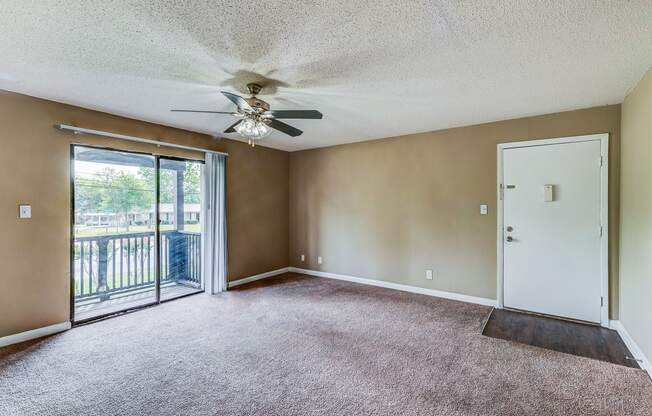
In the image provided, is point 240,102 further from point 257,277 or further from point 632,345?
point 632,345

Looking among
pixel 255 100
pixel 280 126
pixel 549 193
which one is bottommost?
pixel 549 193

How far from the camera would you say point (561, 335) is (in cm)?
321

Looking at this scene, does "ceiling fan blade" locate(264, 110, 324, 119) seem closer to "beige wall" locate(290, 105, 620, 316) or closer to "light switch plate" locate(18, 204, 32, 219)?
"beige wall" locate(290, 105, 620, 316)

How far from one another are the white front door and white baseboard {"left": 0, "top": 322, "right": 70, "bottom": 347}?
5281 mm

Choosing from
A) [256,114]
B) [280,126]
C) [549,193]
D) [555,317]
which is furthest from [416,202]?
[256,114]

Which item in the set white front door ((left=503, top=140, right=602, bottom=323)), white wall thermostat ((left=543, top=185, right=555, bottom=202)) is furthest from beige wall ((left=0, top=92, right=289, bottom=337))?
white wall thermostat ((left=543, top=185, right=555, bottom=202))

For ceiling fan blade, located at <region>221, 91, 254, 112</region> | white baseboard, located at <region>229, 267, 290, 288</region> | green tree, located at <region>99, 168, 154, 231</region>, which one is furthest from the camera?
white baseboard, located at <region>229, 267, 290, 288</region>

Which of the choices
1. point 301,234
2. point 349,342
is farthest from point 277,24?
point 301,234

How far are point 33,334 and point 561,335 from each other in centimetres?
548

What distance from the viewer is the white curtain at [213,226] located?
469 cm

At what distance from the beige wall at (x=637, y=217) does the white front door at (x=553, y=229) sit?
0.89ft

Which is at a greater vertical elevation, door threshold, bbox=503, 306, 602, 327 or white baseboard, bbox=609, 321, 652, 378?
white baseboard, bbox=609, 321, 652, 378

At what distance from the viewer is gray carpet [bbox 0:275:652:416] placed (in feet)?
6.88

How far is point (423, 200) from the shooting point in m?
4.67
